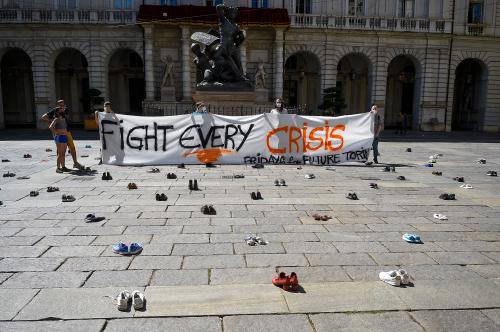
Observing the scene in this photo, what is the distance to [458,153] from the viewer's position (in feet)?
58.4

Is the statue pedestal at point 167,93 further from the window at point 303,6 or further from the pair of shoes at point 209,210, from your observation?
the pair of shoes at point 209,210

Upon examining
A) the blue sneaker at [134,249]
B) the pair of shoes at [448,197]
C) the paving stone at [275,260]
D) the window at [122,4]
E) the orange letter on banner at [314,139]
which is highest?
the window at [122,4]

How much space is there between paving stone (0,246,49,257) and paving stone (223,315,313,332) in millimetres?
2818

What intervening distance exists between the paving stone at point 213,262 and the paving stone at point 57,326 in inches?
53.6

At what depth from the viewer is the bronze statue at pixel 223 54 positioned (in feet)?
64.3

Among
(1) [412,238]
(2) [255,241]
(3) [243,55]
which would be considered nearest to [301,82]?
(3) [243,55]

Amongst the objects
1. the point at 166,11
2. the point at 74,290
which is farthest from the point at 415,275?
the point at 166,11

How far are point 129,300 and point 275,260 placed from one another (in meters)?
1.80

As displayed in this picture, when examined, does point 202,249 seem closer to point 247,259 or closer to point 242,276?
point 247,259

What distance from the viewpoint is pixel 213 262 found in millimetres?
4820

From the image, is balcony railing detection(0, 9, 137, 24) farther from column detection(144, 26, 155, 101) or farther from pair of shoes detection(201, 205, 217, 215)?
pair of shoes detection(201, 205, 217, 215)

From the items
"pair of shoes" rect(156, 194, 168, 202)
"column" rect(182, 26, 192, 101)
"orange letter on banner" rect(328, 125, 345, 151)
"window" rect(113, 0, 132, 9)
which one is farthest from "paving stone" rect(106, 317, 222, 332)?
"window" rect(113, 0, 132, 9)

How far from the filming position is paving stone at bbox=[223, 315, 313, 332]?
341 centimetres

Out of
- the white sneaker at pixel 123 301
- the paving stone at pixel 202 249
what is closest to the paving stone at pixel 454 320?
the paving stone at pixel 202 249
